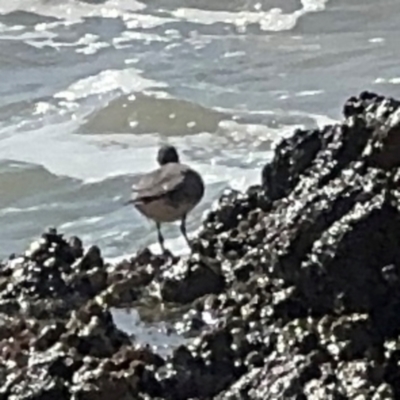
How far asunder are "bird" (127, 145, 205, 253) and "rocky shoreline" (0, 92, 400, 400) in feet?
5.26

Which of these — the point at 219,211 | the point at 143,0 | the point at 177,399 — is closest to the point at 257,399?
the point at 177,399

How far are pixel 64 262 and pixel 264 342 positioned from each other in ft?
4.71

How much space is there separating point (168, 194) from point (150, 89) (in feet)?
22.3

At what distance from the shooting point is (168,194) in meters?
7.55

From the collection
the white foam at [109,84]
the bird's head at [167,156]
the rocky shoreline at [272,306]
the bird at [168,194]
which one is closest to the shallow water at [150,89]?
the white foam at [109,84]

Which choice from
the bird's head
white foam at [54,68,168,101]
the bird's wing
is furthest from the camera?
white foam at [54,68,168,101]

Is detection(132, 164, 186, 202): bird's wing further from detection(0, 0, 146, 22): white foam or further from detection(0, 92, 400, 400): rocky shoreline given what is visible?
detection(0, 0, 146, 22): white foam

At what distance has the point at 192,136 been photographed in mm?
12750

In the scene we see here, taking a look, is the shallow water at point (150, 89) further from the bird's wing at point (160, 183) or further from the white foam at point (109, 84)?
the bird's wing at point (160, 183)

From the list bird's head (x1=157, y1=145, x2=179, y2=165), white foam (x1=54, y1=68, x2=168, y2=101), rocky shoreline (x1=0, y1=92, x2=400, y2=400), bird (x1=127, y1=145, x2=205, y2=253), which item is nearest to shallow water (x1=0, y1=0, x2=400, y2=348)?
white foam (x1=54, y1=68, x2=168, y2=101)

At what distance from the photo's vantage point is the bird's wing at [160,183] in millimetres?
7543

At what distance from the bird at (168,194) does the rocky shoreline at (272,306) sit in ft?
5.26

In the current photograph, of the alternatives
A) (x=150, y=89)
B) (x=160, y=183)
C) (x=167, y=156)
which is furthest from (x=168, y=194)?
(x=150, y=89)

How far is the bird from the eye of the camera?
297 inches
